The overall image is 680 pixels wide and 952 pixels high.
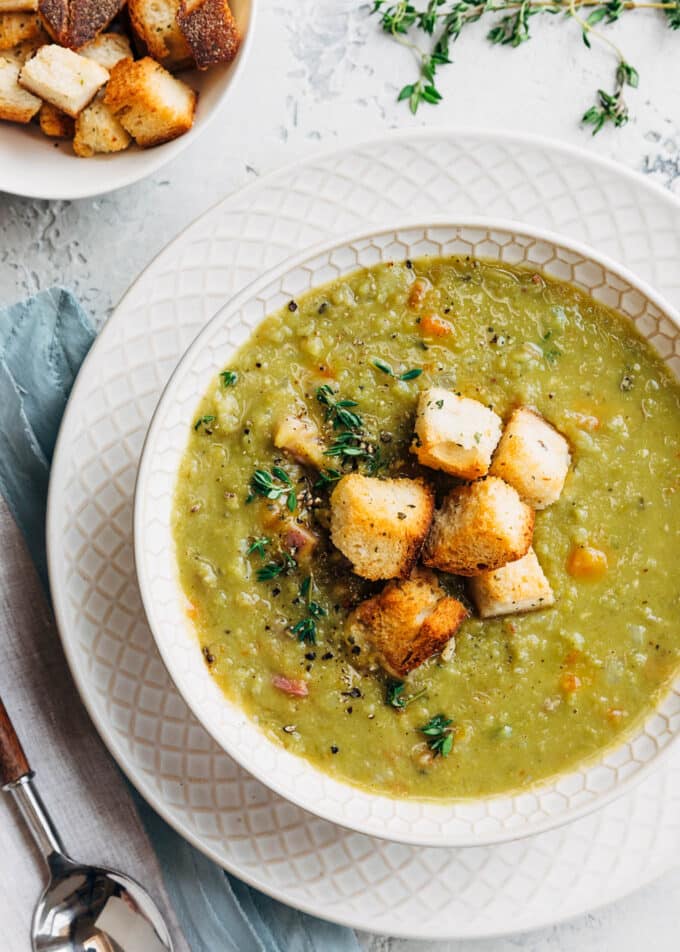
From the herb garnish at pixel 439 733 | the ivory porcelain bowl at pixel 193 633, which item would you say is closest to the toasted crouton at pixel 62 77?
the ivory porcelain bowl at pixel 193 633

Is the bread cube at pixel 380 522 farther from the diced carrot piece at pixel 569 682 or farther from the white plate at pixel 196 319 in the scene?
the white plate at pixel 196 319

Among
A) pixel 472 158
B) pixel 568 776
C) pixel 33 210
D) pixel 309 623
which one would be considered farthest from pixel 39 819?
pixel 472 158

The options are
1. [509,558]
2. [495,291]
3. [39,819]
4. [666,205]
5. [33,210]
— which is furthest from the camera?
[33,210]

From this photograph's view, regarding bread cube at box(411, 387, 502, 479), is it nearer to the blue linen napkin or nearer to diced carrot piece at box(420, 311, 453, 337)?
diced carrot piece at box(420, 311, 453, 337)

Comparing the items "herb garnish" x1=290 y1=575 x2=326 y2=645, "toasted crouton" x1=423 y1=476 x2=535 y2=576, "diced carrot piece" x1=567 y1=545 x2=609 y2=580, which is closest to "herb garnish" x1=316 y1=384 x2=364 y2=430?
"toasted crouton" x1=423 y1=476 x2=535 y2=576

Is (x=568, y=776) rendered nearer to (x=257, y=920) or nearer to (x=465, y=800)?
(x=465, y=800)

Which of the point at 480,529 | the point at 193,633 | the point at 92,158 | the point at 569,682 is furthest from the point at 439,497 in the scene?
the point at 92,158

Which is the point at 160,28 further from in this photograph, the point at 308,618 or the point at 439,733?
the point at 439,733
